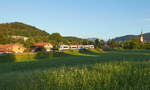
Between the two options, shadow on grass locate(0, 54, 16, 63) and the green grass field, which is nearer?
the green grass field

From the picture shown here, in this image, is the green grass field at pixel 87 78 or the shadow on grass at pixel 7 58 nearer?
the green grass field at pixel 87 78

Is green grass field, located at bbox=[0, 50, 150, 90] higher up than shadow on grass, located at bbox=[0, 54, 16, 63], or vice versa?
green grass field, located at bbox=[0, 50, 150, 90]

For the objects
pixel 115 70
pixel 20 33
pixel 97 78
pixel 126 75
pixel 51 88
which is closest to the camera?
pixel 51 88

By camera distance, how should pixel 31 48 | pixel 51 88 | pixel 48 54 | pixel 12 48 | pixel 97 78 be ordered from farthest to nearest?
1. pixel 31 48
2. pixel 12 48
3. pixel 48 54
4. pixel 97 78
5. pixel 51 88

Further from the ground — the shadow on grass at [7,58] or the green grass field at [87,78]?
the green grass field at [87,78]

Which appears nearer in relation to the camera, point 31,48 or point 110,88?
point 110,88

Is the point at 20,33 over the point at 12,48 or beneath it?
over

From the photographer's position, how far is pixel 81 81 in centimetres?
570

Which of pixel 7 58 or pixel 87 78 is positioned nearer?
pixel 87 78

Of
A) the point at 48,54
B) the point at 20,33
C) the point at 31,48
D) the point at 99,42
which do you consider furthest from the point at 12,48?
the point at 20,33

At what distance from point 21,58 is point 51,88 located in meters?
32.0

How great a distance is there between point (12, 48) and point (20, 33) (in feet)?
482

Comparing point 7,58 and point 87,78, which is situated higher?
point 87,78

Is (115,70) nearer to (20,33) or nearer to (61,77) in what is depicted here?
(61,77)
